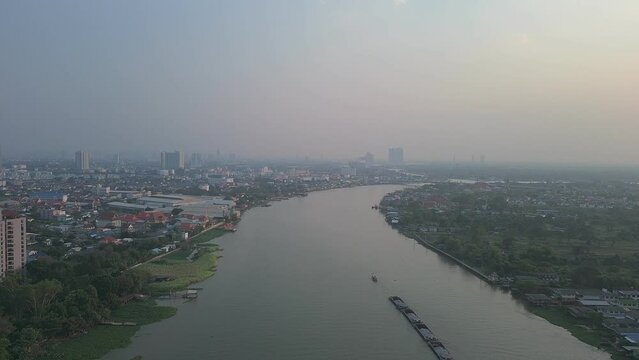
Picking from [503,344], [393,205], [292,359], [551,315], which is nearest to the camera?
[292,359]

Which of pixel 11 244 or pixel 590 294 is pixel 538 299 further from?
pixel 11 244

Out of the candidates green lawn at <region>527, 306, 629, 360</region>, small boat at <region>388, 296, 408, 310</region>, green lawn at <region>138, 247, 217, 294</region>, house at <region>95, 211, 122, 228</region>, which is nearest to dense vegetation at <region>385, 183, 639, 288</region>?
green lawn at <region>527, 306, 629, 360</region>

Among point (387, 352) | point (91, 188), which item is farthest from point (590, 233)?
point (91, 188)

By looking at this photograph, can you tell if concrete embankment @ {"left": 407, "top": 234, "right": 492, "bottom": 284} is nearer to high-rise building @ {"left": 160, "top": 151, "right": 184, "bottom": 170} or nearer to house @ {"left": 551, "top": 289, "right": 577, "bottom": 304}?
house @ {"left": 551, "top": 289, "right": 577, "bottom": 304}

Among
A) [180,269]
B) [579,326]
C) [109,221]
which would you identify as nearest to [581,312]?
[579,326]

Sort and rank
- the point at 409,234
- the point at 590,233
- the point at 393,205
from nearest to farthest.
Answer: the point at 590,233 → the point at 409,234 → the point at 393,205

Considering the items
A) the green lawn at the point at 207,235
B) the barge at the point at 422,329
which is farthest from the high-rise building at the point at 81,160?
the barge at the point at 422,329

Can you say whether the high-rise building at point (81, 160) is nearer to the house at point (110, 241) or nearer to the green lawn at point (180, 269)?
the house at point (110, 241)

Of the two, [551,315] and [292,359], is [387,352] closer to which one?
[292,359]
